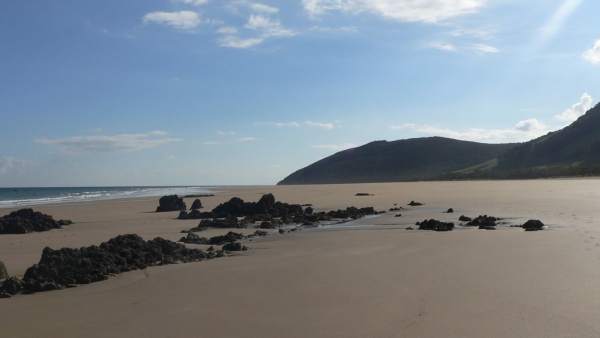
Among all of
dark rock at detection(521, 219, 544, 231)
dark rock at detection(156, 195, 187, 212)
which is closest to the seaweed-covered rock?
dark rock at detection(521, 219, 544, 231)

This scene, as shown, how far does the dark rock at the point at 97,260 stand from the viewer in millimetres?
7355

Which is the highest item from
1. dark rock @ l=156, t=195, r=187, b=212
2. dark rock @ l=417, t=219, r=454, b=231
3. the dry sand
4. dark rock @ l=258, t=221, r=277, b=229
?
dark rock @ l=156, t=195, r=187, b=212

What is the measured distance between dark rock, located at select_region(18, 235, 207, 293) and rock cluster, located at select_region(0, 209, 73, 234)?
358 inches

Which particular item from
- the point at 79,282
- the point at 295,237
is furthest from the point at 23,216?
the point at 79,282

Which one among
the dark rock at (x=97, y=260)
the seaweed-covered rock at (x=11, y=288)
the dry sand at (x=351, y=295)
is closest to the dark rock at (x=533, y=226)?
the dry sand at (x=351, y=295)

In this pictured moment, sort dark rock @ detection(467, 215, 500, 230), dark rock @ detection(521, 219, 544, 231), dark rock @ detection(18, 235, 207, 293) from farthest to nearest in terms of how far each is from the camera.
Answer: dark rock @ detection(467, 215, 500, 230), dark rock @ detection(521, 219, 544, 231), dark rock @ detection(18, 235, 207, 293)

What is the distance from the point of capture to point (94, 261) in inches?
315

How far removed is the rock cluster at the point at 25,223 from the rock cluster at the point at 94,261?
9114 mm

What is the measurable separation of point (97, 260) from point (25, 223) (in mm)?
10645

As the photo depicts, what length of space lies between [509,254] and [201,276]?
464 centimetres

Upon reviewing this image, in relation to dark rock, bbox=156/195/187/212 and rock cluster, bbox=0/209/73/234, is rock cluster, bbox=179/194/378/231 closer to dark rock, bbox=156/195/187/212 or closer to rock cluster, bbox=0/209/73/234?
rock cluster, bbox=0/209/73/234

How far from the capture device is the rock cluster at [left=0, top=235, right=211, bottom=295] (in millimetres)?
7221

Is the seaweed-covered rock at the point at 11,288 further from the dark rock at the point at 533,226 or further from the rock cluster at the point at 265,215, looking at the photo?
the dark rock at the point at 533,226

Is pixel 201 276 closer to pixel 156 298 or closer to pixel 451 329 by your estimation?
pixel 156 298
